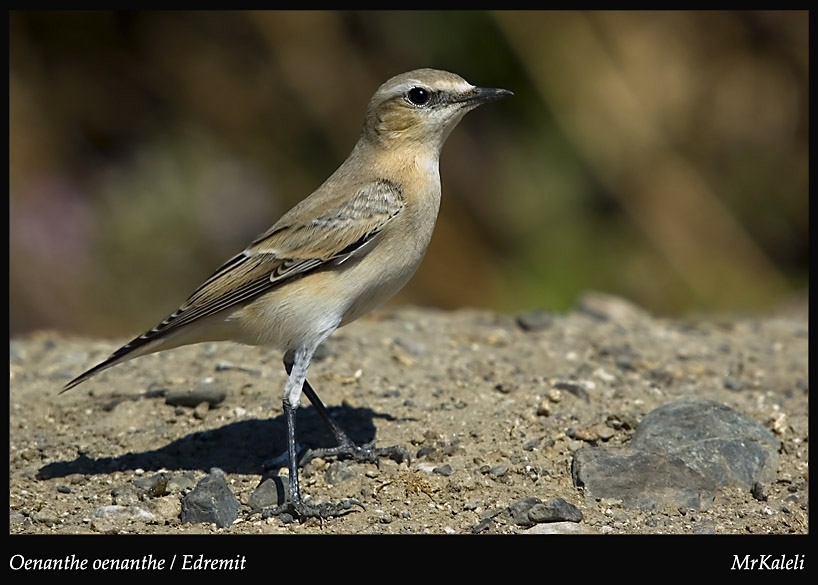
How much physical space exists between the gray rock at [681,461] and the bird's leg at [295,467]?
167cm

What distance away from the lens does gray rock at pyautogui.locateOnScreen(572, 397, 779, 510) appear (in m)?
7.04

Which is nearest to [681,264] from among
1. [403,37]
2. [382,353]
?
[403,37]

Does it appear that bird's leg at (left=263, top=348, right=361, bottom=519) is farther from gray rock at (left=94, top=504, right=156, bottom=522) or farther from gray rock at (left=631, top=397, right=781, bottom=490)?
gray rock at (left=631, top=397, right=781, bottom=490)

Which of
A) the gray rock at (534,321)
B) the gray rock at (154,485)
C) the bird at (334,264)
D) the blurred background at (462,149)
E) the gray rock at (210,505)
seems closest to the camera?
the gray rock at (210,505)

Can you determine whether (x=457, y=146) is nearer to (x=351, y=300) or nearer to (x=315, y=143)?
(x=315, y=143)

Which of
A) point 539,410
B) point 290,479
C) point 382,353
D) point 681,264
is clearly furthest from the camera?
point 681,264

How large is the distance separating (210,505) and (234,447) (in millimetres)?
1194

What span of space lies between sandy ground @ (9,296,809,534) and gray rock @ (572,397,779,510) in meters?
0.10

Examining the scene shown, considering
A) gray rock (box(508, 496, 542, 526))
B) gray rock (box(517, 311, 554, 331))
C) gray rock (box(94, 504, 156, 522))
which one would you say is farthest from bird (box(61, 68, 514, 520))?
gray rock (box(517, 311, 554, 331))

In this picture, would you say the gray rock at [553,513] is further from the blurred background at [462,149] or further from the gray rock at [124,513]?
the blurred background at [462,149]

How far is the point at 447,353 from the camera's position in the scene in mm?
9602

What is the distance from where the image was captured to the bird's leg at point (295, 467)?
6.92 m

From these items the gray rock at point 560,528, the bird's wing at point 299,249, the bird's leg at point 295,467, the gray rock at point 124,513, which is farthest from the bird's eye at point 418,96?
the gray rock at point 124,513

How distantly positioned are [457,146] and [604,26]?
2485 mm
